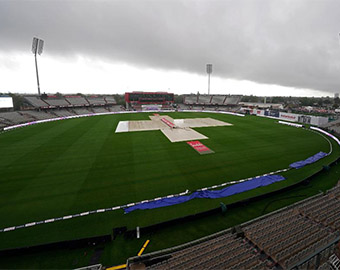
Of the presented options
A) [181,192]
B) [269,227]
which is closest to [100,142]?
[181,192]

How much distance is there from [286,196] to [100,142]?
980 inches

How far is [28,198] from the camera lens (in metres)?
12.9

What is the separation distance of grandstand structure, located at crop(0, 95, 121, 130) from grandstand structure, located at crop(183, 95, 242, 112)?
37016 mm

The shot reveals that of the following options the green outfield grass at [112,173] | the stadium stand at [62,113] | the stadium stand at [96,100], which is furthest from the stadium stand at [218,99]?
the stadium stand at [62,113]

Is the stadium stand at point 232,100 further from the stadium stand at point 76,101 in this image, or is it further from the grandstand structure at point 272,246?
the grandstand structure at point 272,246

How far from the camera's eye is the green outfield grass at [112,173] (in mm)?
10758

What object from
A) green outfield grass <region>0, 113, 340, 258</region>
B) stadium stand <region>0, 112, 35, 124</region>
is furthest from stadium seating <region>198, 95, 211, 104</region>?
stadium stand <region>0, 112, 35, 124</region>

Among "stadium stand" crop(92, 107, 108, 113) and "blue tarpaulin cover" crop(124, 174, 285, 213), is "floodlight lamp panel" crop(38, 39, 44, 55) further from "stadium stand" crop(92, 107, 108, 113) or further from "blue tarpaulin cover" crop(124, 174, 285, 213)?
"blue tarpaulin cover" crop(124, 174, 285, 213)

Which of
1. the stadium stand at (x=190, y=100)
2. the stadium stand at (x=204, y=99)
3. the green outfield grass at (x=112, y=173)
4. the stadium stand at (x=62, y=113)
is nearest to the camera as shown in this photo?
the green outfield grass at (x=112, y=173)

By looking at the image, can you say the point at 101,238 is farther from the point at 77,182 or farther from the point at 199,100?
the point at 199,100

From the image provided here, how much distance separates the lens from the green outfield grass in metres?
10.8

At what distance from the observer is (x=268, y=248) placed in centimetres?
711

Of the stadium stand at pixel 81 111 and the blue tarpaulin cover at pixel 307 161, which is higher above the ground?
the stadium stand at pixel 81 111

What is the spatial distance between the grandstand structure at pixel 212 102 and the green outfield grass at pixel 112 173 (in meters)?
60.2
